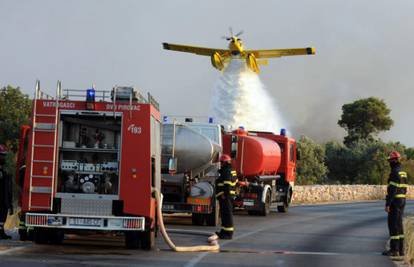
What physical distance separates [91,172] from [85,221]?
3.86 feet

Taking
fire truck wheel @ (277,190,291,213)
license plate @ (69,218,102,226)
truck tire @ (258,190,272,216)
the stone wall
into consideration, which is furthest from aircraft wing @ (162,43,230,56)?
license plate @ (69,218,102,226)

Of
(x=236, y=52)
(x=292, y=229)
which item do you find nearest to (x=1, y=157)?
(x=292, y=229)

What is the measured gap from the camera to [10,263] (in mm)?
10695

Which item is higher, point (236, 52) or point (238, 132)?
point (236, 52)

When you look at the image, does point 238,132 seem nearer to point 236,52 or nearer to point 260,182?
point 260,182

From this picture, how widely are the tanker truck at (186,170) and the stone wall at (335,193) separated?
20.1 metres

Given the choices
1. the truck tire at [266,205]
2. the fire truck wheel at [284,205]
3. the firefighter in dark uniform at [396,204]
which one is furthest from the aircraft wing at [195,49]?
the firefighter in dark uniform at [396,204]

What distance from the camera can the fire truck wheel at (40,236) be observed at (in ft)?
43.4

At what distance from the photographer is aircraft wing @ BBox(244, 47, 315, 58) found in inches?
1795

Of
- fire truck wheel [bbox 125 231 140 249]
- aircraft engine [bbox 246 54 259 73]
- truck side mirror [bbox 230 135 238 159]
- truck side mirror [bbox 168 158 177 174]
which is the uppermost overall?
aircraft engine [bbox 246 54 259 73]

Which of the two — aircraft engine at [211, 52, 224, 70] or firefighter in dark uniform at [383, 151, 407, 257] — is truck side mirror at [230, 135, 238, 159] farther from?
aircraft engine at [211, 52, 224, 70]

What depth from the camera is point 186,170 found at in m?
19.3

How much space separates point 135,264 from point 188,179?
8.29 m

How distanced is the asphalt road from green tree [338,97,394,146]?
83272mm
